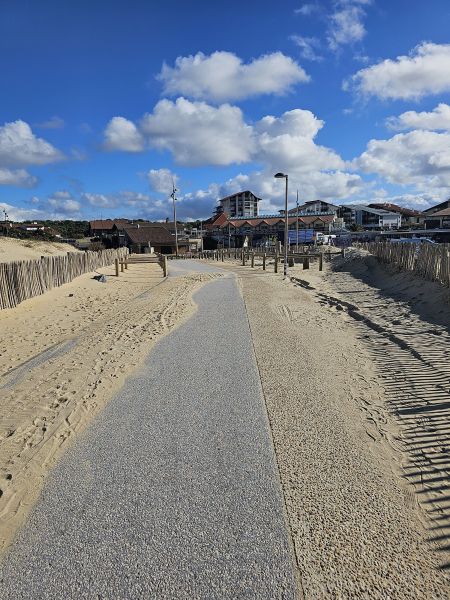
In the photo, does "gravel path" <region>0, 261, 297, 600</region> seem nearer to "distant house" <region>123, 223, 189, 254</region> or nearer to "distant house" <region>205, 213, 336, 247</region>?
"distant house" <region>123, 223, 189, 254</region>

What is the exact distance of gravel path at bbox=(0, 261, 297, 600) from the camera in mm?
2818

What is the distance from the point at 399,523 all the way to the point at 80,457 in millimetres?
3170

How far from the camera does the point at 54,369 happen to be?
7.62 metres

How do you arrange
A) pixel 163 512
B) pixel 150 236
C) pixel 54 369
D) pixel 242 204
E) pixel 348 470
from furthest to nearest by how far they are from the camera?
1. pixel 242 204
2. pixel 150 236
3. pixel 54 369
4. pixel 348 470
5. pixel 163 512

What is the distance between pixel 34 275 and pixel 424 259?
16193 millimetres

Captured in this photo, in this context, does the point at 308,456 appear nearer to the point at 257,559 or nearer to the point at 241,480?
the point at 241,480

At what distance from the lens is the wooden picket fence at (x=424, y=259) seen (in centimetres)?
1463

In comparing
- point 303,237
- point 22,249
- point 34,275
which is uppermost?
point 34,275

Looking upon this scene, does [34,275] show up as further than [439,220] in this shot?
No

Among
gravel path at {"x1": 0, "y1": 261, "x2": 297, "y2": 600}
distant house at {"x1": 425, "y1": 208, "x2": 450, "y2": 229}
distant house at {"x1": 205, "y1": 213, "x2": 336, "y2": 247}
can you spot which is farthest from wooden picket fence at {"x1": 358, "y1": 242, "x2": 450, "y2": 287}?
distant house at {"x1": 425, "y1": 208, "x2": 450, "y2": 229}

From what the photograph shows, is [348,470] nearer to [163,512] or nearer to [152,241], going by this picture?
[163,512]

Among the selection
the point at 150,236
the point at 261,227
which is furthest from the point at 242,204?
the point at 150,236

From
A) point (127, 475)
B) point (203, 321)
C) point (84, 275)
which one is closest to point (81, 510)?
point (127, 475)

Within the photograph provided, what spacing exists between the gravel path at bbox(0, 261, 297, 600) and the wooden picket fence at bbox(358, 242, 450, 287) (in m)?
11.6
